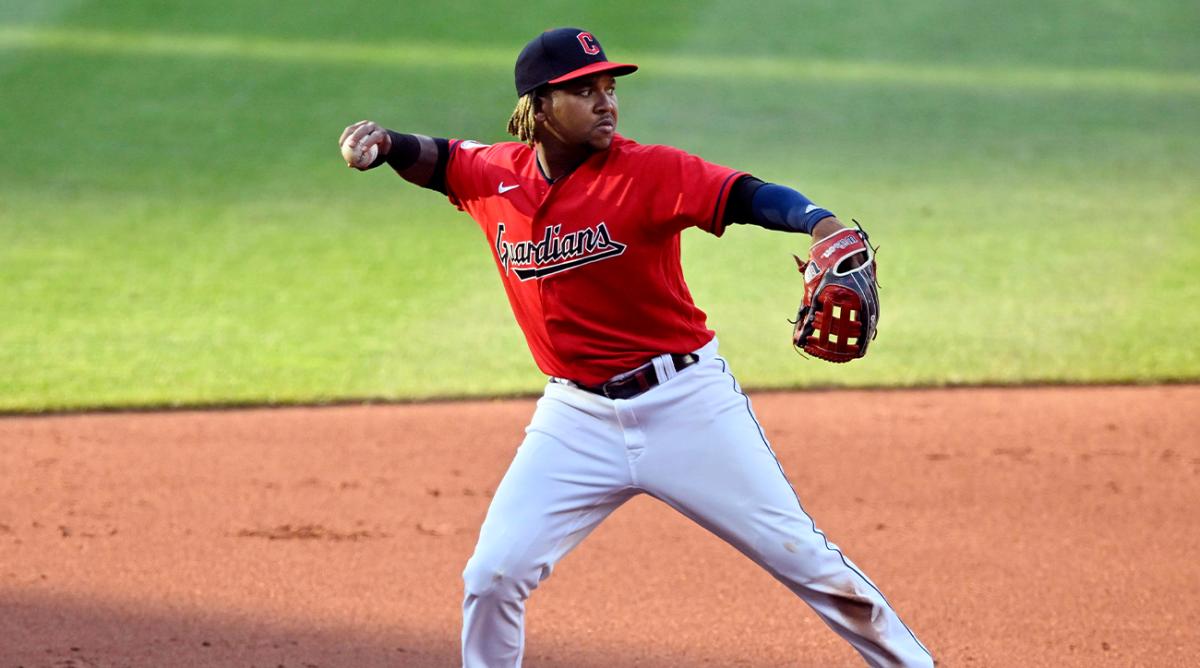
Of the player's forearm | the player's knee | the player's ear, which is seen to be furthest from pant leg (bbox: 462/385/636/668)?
the player's ear

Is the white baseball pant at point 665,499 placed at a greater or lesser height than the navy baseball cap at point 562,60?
lesser

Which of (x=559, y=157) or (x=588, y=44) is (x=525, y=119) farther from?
(x=588, y=44)

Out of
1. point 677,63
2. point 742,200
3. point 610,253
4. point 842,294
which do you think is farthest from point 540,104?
point 677,63

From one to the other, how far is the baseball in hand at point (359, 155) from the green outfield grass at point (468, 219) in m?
3.64

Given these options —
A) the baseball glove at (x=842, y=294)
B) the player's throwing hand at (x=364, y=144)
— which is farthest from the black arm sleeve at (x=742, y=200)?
the player's throwing hand at (x=364, y=144)

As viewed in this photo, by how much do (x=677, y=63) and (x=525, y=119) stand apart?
10270mm

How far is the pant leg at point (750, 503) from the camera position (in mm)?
3463

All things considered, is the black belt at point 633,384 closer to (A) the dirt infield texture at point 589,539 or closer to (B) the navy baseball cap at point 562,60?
(B) the navy baseball cap at point 562,60

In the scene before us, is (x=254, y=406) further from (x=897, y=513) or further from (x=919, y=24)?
(x=919, y=24)

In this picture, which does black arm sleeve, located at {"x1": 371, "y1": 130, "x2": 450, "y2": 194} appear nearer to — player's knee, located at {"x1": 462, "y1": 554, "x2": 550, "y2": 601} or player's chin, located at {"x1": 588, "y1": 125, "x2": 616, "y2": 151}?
player's chin, located at {"x1": 588, "y1": 125, "x2": 616, "y2": 151}

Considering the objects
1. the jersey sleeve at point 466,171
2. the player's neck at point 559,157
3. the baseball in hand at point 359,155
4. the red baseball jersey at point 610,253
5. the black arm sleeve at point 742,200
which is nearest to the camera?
the black arm sleeve at point 742,200

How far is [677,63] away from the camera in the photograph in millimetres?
13758

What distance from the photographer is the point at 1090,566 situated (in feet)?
16.8

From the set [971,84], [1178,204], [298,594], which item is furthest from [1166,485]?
[971,84]
